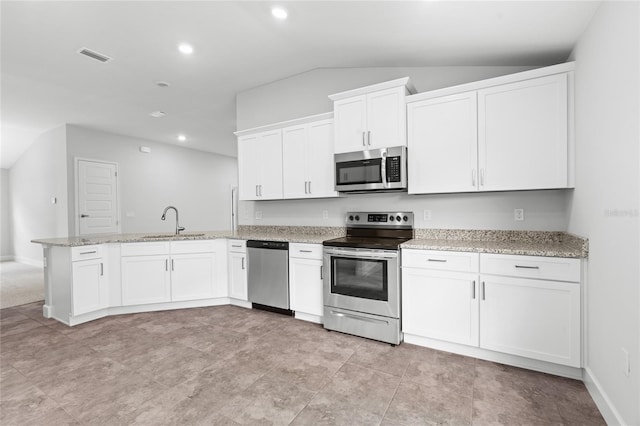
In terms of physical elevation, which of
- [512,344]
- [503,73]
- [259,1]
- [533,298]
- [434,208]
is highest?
[259,1]

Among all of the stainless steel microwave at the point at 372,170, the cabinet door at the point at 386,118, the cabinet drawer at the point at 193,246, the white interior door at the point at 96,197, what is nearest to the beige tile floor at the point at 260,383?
the cabinet drawer at the point at 193,246

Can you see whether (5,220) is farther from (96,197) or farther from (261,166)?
(261,166)

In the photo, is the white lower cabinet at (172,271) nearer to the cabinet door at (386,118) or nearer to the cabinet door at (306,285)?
the cabinet door at (306,285)

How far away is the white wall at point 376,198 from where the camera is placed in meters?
2.71

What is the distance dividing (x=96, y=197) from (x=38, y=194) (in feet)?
6.48

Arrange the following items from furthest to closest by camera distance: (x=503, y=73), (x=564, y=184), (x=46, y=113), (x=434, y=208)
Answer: (x=46, y=113), (x=434, y=208), (x=503, y=73), (x=564, y=184)

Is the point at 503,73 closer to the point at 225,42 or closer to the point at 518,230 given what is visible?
the point at 518,230

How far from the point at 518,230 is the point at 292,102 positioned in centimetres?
296

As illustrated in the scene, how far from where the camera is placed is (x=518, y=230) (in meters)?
2.74

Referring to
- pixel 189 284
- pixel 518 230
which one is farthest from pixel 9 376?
pixel 518 230

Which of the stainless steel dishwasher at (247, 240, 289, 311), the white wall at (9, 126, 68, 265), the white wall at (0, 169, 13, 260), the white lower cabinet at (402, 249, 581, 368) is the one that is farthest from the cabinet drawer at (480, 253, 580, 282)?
Result: the white wall at (0, 169, 13, 260)

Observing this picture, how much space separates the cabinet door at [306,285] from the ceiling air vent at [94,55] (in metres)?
3.03

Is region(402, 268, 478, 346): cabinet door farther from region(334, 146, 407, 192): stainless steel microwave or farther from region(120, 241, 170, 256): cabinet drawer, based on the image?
region(120, 241, 170, 256): cabinet drawer

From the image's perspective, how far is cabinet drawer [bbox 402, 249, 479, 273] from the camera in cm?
241
